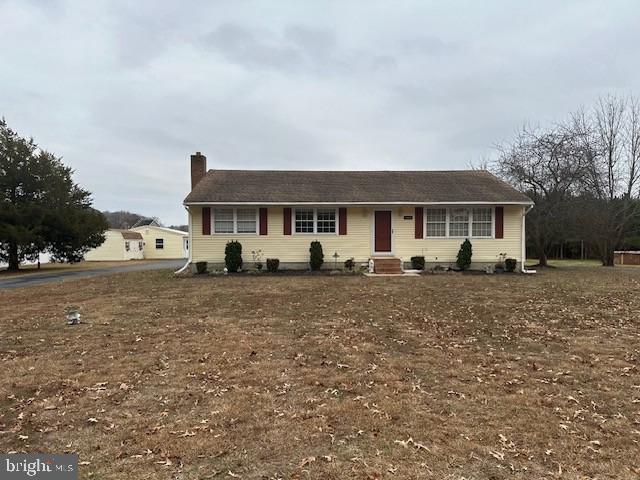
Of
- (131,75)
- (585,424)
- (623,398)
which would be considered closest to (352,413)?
(585,424)

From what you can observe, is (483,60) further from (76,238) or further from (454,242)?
(76,238)

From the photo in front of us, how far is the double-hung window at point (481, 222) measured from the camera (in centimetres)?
1728

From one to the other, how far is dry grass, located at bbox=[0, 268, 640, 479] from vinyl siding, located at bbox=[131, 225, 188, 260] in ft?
121

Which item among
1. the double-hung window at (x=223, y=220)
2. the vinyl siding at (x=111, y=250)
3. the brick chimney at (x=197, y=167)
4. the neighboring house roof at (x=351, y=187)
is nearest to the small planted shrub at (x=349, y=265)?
the neighboring house roof at (x=351, y=187)

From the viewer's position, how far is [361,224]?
17250 mm

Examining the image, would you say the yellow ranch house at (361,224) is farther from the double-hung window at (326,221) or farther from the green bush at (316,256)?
the green bush at (316,256)

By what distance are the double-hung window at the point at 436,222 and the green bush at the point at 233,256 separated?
8509mm

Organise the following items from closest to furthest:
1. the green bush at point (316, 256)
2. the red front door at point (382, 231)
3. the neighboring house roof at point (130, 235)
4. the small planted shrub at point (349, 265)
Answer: the green bush at point (316, 256) < the small planted shrub at point (349, 265) < the red front door at point (382, 231) < the neighboring house roof at point (130, 235)

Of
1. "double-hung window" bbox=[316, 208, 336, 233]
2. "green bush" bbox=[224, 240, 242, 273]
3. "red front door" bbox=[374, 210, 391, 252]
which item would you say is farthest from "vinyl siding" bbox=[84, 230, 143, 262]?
"red front door" bbox=[374, 210, 391, 252]

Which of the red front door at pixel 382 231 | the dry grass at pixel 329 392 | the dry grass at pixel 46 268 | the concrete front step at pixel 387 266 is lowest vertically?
the dry grass at pixel 329 392

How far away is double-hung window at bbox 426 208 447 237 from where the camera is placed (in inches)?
682

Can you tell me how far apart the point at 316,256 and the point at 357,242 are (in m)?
2.08

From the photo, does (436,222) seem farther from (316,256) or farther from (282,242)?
(282,242)

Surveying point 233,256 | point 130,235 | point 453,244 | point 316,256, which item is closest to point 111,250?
point 130,235
